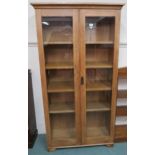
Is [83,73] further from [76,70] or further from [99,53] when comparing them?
[99,53]

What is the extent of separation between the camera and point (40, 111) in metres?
2.43

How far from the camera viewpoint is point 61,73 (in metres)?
2.15

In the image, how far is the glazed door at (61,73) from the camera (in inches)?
73.6

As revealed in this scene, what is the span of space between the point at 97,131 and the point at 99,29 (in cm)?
140

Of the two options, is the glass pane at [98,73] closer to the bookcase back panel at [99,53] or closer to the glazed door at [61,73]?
the bookcase back panel at [99,53]

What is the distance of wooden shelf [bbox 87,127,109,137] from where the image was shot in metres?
2.25

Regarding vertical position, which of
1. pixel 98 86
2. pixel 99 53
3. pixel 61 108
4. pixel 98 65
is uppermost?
pixel 99 53

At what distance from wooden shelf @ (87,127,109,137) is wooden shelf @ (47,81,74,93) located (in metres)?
0.69

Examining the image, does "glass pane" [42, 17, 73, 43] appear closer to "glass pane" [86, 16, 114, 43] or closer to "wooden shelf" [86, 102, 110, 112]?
"glass pane" [86, 16, 114, 43]

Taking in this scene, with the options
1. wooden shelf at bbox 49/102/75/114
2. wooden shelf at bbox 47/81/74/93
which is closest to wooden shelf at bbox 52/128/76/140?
wooden shelf at bbox 49/102/75/114

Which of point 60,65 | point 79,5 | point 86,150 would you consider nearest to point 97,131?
point 86,150
